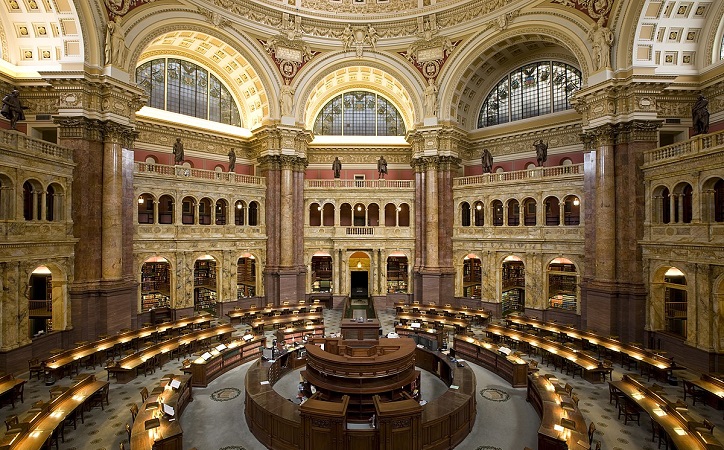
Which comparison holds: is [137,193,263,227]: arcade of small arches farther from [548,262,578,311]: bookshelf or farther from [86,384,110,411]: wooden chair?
[548,262,578,311]: bookshelf

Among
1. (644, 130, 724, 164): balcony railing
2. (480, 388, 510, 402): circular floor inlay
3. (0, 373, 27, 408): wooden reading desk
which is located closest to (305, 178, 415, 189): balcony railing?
(644, 130, 724, 164): balcony railing

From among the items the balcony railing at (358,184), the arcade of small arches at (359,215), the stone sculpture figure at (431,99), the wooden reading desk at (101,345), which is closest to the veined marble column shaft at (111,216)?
the wooden reading desk at (101,345)

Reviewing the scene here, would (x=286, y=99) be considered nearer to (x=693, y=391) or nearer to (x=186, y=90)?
(x=186, y=90)

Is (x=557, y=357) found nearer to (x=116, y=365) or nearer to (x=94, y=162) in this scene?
(x=116, y=365)

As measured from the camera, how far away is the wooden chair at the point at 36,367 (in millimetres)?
15789

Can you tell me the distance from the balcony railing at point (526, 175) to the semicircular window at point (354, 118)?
8.54 m

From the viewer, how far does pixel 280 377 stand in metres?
16.9

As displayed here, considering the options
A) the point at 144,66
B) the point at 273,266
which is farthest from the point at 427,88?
the point at 144,66

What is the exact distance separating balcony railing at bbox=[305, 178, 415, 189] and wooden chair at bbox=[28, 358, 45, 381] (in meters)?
20.4

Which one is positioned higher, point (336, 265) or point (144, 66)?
point (144, 66)

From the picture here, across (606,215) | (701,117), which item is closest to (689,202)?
(606,215)

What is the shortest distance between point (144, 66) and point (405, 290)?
26686 mm

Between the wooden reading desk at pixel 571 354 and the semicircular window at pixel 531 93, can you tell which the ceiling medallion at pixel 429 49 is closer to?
the semicircular window at pixel 531 93

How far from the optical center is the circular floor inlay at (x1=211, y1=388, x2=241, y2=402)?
14.6 metres
